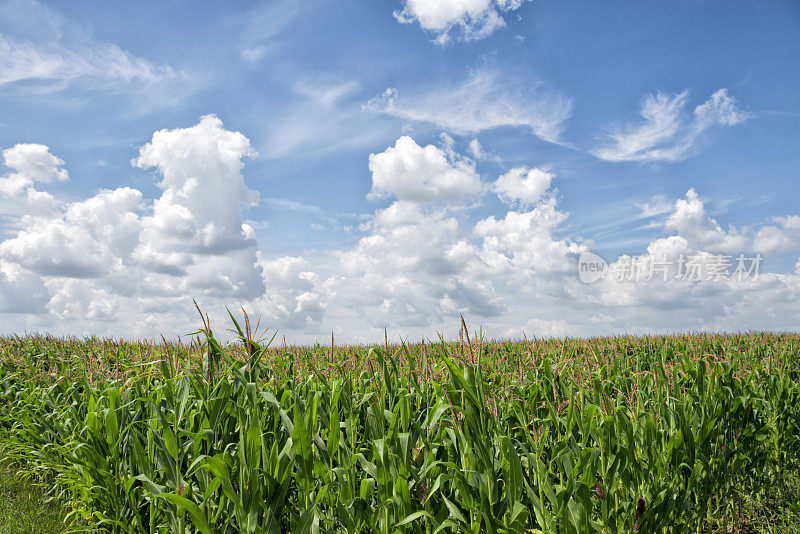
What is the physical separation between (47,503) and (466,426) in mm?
6211

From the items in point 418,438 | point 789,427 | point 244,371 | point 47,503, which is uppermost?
point 244,371

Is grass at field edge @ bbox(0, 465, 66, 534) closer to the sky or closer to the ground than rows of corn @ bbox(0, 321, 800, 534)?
closer to the ground

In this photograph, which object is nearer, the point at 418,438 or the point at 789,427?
the point at 418,438

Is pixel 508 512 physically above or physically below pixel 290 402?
below

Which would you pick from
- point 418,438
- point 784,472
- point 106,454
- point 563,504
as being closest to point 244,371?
point 418,438

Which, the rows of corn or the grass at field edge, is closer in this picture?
the rows of corn

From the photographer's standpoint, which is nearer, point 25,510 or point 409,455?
point 409,455

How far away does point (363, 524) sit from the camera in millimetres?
3270

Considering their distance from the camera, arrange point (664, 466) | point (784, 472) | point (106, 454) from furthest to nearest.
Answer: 1. point (784, 472)
2. point (106, 454)
3. point (664, 466)

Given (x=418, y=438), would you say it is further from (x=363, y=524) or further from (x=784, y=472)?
(x=784, y=472)

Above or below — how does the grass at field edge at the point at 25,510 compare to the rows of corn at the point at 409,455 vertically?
below

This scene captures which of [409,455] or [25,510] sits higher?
[409,455]

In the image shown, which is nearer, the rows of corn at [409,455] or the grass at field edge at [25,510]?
the rows of corn at [409,455]

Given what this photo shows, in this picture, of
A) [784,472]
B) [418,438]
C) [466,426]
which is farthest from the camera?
[784,472]
